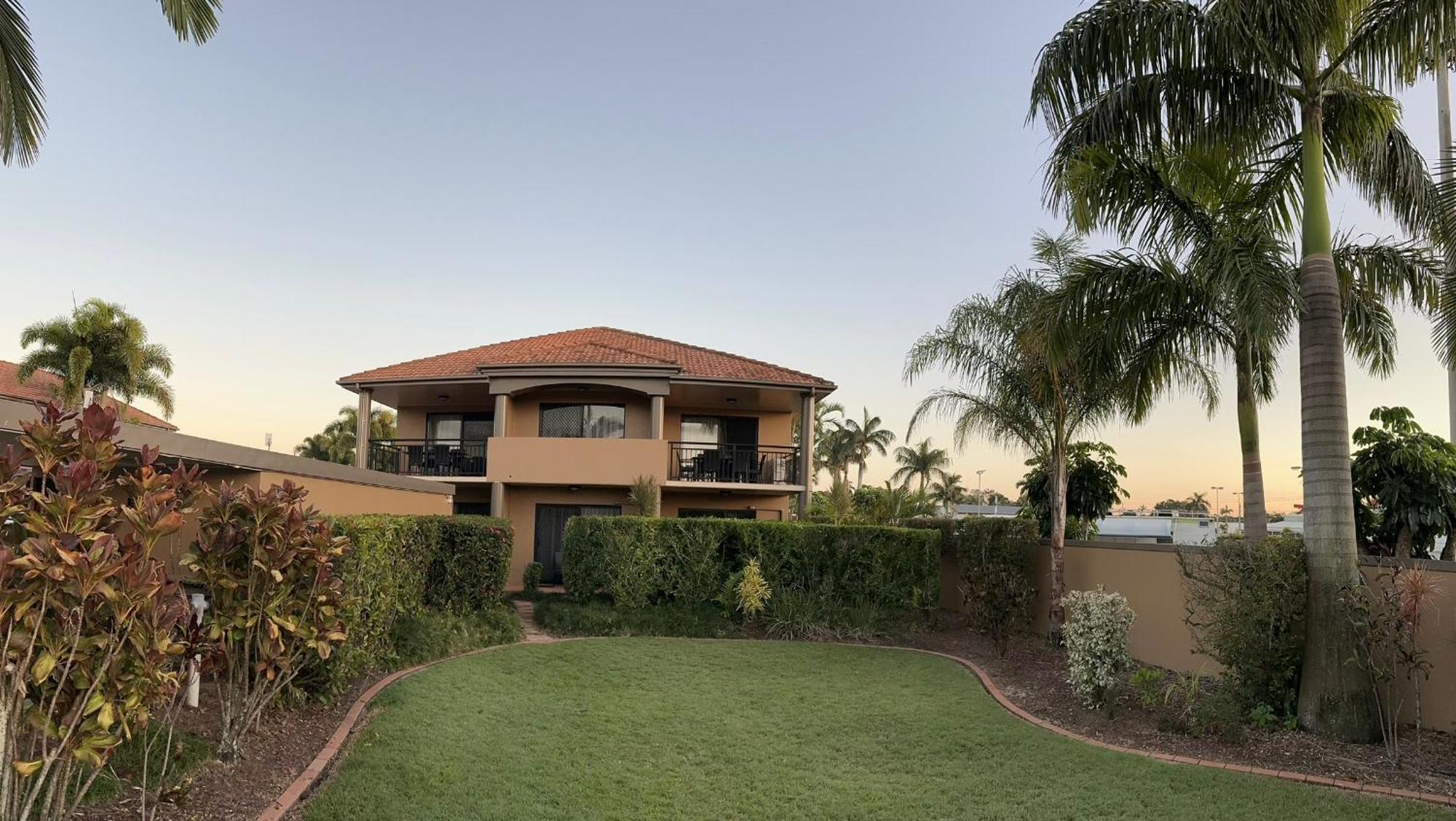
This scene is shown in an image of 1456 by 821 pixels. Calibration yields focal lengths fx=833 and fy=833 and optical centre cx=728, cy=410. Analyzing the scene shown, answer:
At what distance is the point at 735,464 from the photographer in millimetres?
22812

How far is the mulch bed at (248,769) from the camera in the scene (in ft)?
16.9

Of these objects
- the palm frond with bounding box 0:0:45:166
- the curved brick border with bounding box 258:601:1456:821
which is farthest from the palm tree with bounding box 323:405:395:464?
the curved brick border with bounding box 258:601:1456:821

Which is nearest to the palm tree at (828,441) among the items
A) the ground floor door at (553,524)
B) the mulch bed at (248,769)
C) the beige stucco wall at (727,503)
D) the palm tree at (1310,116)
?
the beige stucco wall at (727,503)

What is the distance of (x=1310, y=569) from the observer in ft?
26.4

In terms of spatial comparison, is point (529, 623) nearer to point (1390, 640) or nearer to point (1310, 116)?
point (1390, 640)

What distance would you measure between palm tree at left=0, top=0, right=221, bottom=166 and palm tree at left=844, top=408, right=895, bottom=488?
56.7m

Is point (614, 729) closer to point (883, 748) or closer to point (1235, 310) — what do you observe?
point (883, 748)

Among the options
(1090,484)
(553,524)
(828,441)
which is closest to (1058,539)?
(1090,484)

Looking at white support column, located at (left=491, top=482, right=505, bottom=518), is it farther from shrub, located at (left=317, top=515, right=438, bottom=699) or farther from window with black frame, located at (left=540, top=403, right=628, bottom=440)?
shrub, located at (left=317, top=515, right=438, bottom=699)

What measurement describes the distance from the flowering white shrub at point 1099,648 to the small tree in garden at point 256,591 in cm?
741

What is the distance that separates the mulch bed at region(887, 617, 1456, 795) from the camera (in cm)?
672

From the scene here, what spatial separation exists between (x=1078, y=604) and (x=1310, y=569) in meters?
2.33

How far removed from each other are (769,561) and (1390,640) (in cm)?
958

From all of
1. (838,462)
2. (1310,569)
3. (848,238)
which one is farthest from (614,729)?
(838,462)
